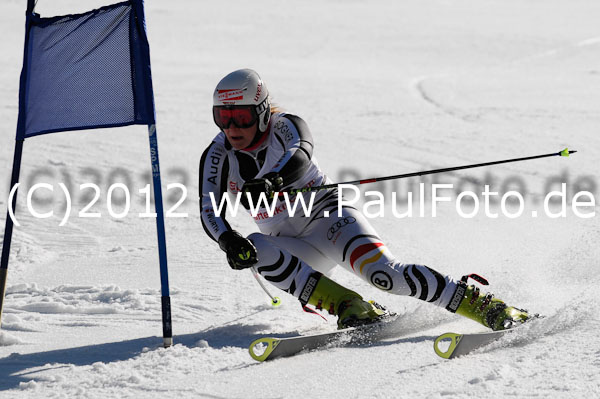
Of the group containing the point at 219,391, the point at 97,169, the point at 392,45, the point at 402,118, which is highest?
the point at 392,45

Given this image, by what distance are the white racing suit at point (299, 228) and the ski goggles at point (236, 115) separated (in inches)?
5.9

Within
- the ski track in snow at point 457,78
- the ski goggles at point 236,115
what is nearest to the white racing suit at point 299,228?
the ski goggles at point 236,115

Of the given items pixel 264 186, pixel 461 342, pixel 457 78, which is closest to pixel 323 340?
Result: pixel 461 342

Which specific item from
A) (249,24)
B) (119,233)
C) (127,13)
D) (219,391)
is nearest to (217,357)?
(219,391)

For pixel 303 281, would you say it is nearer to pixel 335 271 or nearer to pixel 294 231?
pixel 294 231

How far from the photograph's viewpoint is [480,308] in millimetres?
4129

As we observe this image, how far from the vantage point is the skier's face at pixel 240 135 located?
173 inches

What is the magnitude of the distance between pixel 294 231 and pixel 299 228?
0.12 feet

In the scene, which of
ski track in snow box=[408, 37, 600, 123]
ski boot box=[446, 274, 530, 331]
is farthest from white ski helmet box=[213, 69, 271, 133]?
ski track in snow box=[408, 37, 600, 123]

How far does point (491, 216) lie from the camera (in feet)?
24.8

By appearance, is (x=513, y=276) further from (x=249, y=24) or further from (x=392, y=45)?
(x=249, y=24)

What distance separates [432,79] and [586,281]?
1063cm

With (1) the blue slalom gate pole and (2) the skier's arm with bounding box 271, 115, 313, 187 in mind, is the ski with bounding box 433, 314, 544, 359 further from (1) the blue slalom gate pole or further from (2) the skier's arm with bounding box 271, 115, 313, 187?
(1) the blue slalom gate pole

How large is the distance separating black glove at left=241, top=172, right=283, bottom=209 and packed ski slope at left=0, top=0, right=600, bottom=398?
0.76 metres
